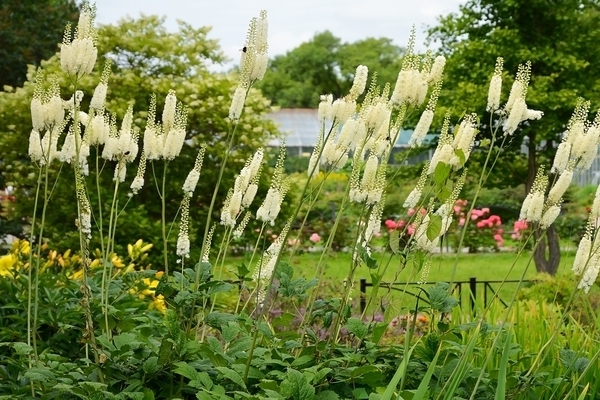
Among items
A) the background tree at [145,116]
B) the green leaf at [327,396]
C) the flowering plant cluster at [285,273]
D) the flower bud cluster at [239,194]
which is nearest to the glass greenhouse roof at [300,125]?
the background tree at [145,116]

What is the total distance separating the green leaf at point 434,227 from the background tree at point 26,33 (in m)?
16.9

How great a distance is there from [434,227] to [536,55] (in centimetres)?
1043

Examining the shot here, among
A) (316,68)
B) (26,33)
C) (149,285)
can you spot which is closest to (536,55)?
(149,285)

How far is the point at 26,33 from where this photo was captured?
1861cm

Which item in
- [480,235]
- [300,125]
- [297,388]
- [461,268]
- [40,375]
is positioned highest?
[297,388]

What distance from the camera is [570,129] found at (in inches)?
105

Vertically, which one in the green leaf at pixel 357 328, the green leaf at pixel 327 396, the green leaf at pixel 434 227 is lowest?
the green leaf at pixel 327 396

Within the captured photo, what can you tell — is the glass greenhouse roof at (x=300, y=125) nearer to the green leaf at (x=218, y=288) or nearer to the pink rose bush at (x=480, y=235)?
the pink rose bush at (x=480, y=235)

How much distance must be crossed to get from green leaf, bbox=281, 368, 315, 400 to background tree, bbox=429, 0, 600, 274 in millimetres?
10326

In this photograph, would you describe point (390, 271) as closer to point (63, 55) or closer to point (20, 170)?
point (20, 170)

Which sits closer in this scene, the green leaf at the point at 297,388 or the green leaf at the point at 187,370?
the green leaf at the point at 297,388

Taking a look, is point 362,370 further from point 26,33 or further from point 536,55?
point 26,33

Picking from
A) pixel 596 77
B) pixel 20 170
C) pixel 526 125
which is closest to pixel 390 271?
pixel 526 125

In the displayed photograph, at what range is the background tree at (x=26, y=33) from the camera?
1828cm
